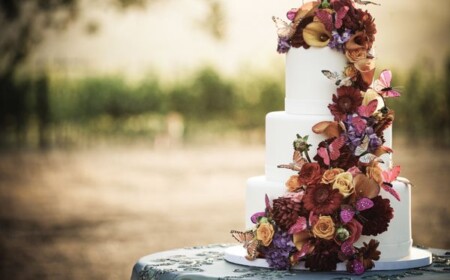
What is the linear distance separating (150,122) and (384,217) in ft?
32.4

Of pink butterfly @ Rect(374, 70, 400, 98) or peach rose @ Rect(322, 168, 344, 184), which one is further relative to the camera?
pink butterfly @ Rect(374, 70, 400, 98)

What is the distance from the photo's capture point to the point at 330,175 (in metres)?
4.22

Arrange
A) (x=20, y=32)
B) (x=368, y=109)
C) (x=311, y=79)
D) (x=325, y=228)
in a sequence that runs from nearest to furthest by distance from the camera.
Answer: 1. (x=325, y=228)
2. (x=368, y=109)
3. (x=311, y=79)
4. (x=20, y=32)

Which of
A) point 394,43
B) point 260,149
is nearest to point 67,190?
point 260,149

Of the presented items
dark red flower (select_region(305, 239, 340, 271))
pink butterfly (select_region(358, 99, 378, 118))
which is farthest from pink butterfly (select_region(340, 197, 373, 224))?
pink butterfly (select_region(358, 99, 378, 118))

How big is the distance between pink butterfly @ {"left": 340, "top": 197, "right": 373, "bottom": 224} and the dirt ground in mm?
7830

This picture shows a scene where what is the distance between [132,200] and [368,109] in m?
9.08

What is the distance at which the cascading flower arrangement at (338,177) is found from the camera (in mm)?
4207

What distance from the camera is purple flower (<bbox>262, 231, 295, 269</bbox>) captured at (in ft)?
14.0

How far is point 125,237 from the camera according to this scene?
1235 centimetres

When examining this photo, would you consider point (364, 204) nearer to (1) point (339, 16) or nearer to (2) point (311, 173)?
(2) point (311, 173)

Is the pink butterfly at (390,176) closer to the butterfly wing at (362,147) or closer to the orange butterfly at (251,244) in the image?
the butterfly wing at (362,147)

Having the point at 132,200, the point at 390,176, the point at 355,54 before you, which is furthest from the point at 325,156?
the point at 132,200

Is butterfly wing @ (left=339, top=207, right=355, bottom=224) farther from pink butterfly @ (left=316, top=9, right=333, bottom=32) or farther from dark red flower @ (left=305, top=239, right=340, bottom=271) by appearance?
pink butterfly @ (left=316, top=9, right=333, bottom=32)
